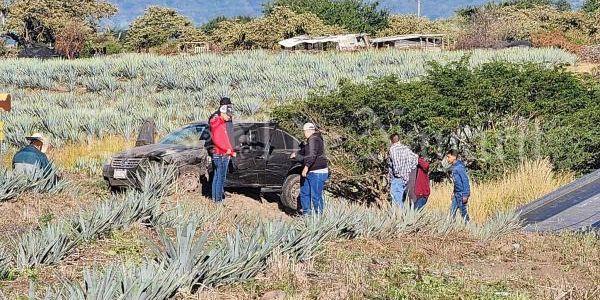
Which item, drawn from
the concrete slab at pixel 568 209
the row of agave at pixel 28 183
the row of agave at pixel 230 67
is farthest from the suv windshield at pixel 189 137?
the row of agave at pixel 230 67

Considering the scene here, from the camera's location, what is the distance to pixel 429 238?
976 centimetres

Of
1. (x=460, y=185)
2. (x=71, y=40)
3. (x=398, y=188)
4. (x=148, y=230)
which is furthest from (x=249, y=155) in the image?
(x=71, y=40)

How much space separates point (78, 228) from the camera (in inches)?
354

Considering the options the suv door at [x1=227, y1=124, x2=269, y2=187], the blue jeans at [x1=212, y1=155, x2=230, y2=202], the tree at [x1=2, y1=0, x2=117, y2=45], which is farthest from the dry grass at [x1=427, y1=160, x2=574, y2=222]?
the tree at [x1=2, y1=0, x2=117, y2=45]

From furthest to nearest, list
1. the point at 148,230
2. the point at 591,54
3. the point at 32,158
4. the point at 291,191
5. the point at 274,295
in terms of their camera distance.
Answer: the point at 591,54 → the point at 291,191 → the point at 32,158 → the point at 148,230 → the point at 274,295

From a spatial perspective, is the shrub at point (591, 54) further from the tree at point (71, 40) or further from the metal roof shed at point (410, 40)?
the tree at point (71, 40)

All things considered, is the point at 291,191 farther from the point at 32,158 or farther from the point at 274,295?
the point at 274,295

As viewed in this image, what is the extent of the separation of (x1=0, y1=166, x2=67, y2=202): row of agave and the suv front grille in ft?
7.62

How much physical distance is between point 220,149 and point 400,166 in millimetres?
2539

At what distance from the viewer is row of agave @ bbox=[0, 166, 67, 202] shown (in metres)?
12.0

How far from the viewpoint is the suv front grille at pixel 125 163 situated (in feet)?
50.7

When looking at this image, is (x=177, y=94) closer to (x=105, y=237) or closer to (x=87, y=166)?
(x=87, y=166)

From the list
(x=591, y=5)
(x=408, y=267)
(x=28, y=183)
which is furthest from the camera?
(x=591, y=5)

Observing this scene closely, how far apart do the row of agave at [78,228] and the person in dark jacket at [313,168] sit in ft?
6.60
